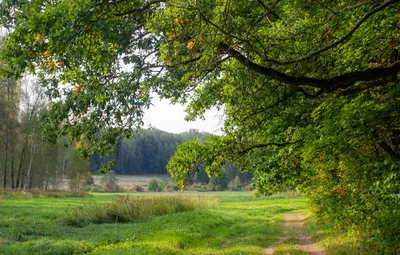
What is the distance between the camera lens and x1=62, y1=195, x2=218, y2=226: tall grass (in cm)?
2331

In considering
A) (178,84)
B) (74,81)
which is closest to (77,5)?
(74,81)

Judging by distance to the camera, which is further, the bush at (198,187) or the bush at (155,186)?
the bush at (198,187)

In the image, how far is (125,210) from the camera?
2514 centimetres

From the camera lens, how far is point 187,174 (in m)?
10.7

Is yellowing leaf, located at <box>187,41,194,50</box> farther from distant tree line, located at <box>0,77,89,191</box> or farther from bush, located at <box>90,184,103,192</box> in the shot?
bush, located at <box>90,184,103,192</box>

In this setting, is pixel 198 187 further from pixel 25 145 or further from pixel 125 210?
pixel 125 210

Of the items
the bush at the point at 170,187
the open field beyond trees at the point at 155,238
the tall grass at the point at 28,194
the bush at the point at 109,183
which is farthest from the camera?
the bush at the point at 170,187

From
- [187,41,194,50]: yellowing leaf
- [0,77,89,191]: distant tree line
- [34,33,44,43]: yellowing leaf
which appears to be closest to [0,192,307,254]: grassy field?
[187,41,194,50]: yellowing leaf

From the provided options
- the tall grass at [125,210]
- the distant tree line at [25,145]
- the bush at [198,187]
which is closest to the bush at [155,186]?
the bush at [198,187]

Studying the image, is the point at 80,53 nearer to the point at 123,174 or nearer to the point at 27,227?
the point at 27,227

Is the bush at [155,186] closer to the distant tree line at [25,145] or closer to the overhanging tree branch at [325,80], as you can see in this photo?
the distant tree line at [25,145]

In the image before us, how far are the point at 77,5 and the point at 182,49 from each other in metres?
2.56

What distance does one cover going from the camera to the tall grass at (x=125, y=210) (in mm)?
23306

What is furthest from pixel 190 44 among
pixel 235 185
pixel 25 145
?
pixel 235 185
